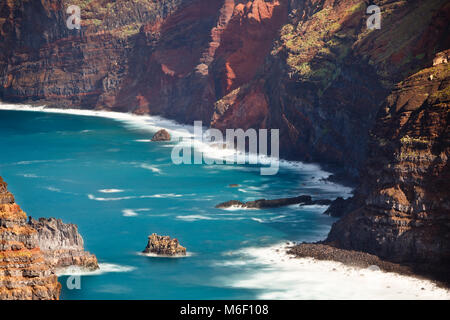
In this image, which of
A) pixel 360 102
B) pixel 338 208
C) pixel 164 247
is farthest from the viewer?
pixel 360 102

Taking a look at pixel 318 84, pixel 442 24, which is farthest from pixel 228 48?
pixel 442 24

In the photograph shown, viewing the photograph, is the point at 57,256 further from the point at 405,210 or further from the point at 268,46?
the point at 268,46

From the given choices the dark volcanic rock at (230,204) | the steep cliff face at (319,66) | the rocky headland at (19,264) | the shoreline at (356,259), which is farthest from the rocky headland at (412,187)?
the rocky headland at (19,264)

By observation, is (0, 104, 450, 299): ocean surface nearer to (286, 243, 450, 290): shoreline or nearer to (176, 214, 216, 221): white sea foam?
(176, 214, 216, 221): white sea foam

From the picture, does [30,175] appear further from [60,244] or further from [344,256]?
[344,256]

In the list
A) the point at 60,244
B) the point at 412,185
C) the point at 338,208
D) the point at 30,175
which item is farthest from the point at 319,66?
the point at 60,244

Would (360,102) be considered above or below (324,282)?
above

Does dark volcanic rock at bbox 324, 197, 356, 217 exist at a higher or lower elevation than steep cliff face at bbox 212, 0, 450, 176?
lower

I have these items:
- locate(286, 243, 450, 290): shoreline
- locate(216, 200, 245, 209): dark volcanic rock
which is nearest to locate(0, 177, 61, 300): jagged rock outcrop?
locate(286, 243, 450, 290): shoreline
